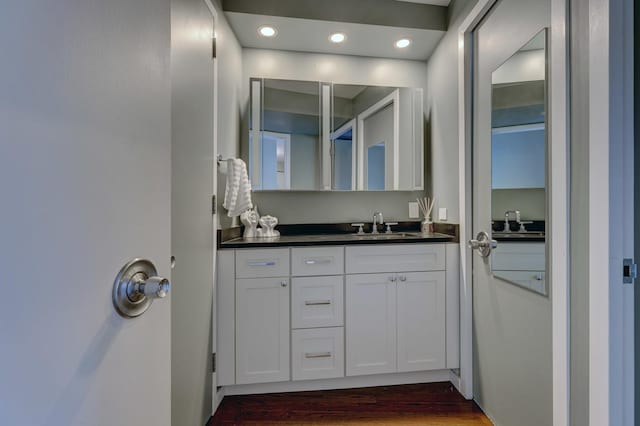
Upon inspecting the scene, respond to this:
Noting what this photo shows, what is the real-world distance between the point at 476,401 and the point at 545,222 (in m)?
1.15

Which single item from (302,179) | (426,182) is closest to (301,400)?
(302,179)

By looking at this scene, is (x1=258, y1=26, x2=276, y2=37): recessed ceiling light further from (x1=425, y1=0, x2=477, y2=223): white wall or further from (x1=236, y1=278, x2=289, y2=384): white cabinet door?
(x1=236, y1=278, x2=289, y2=384): white cabinet door

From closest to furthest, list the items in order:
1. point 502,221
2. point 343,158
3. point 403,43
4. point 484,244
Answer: point 502,221, point 484,244, point 403,43, point 343,158

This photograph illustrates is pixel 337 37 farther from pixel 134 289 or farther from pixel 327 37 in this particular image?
pixel 134 289

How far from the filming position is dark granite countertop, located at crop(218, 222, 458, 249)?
176cm

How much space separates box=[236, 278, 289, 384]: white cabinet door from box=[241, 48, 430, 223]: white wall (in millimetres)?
675

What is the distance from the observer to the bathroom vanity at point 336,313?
5.66ft

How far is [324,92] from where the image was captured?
2.21m

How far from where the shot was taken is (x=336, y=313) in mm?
1798

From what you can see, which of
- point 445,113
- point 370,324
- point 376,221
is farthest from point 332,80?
point 370,324

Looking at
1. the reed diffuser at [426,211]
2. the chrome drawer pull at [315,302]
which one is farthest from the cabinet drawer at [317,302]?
the reed diffuser at [426,211]

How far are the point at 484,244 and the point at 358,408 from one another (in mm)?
1149

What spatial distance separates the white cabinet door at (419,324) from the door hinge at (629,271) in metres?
0.99

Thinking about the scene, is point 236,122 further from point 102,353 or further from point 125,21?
point 102,353
